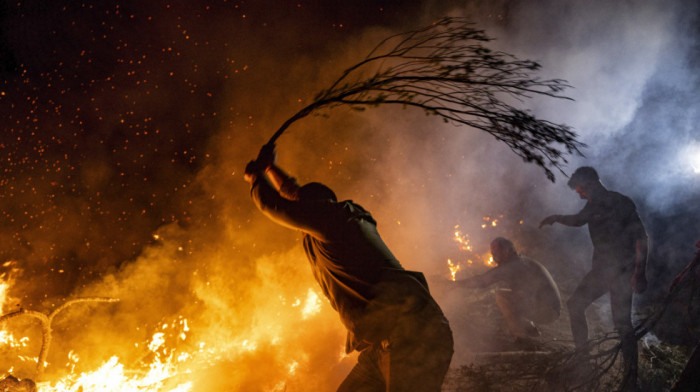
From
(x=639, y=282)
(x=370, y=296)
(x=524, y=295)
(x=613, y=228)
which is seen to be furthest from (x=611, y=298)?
(x=370, y=296)

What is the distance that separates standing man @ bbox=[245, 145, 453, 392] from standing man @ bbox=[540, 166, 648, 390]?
395 cm

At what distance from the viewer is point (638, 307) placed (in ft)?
25.5

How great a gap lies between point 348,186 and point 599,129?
7078 mm

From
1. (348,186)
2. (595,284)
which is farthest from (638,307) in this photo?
(348,186)

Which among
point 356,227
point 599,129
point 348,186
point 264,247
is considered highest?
point 599,129

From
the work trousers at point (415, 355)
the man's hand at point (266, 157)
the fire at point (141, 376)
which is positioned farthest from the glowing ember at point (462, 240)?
the man's hand at point (266, 157)

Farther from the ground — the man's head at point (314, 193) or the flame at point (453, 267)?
the flame at point (453, 267)

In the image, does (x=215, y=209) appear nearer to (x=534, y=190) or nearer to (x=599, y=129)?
(x=534, y=190)

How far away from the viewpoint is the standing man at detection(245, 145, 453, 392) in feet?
7.20

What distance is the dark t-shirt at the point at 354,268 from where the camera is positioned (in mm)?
2240

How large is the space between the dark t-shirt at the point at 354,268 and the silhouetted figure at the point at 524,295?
3.86 metres

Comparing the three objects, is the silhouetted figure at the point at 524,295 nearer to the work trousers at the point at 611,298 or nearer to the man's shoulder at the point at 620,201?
the work trousers at the point at 611,298

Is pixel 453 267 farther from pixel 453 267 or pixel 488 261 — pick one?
pixel 488 261

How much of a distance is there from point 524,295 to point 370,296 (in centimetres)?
445
